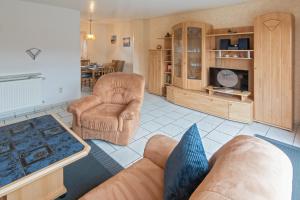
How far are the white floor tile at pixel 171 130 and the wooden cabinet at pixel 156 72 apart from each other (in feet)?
7.18

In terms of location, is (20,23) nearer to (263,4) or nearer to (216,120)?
(216,120)

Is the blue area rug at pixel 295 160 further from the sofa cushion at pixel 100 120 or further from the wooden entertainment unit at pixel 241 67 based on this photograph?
the sofa cushion at pixel 100 120

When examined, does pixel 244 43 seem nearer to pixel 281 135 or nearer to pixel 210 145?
pixel 281 135

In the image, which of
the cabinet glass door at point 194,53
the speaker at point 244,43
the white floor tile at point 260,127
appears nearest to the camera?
the white floor tile at point 260,127

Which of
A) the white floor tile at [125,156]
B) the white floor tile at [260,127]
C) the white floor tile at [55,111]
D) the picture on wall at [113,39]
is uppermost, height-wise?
the picture on wall at [113,39]

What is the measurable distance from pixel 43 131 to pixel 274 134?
3.24 meters

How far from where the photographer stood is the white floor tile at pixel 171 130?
3.14 meters

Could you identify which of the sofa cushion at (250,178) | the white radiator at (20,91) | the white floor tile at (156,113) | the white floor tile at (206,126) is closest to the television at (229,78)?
the white floor tile at (206,126)

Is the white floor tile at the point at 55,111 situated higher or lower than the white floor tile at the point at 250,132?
higher

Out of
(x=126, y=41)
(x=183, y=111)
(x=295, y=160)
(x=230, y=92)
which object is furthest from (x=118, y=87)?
→ (x=126, y=41)

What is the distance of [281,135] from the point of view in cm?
303

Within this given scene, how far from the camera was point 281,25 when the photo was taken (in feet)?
9.82

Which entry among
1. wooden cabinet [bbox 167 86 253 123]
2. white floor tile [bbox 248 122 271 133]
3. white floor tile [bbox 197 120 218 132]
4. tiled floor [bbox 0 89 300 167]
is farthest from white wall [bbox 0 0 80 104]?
white floor tile [bbox 248 122 271 133]

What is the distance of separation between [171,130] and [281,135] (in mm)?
1708
